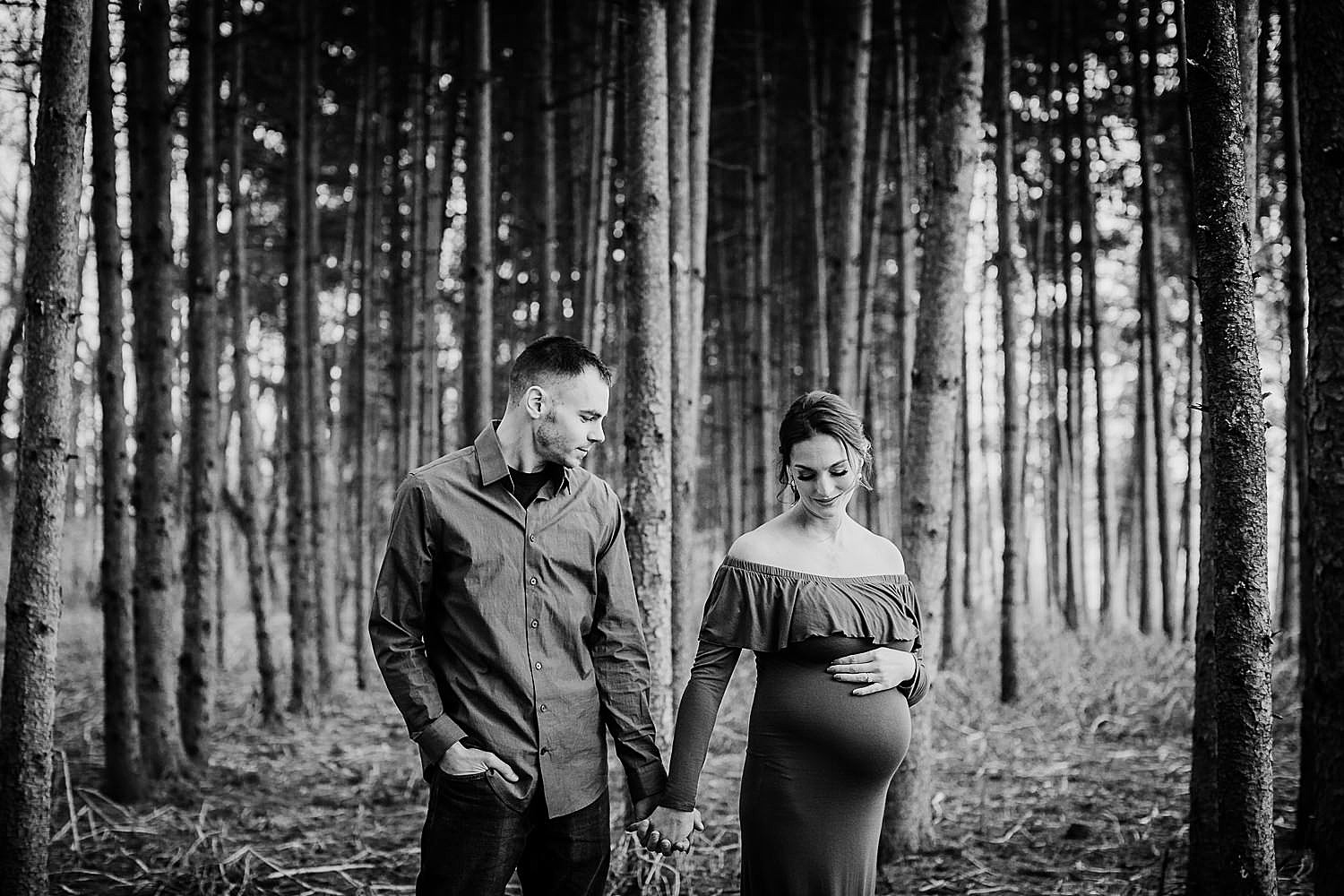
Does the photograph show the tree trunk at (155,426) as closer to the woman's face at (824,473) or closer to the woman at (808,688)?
the woman at (808,688)

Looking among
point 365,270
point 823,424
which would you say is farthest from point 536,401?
point 365,270

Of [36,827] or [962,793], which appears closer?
[36,827]

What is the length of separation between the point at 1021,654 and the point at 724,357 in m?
Result: 6.22

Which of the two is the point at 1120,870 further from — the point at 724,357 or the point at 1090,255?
the point at 724,357

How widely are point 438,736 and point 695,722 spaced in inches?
23.8

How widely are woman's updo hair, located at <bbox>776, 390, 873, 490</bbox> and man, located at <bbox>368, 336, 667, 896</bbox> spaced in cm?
48

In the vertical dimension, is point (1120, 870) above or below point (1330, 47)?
below

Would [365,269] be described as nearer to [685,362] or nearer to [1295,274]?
[685,362]

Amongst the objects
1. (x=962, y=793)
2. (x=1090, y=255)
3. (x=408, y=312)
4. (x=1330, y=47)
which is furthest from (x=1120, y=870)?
(x=408, y=312)

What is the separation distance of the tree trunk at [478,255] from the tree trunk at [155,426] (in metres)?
1.81

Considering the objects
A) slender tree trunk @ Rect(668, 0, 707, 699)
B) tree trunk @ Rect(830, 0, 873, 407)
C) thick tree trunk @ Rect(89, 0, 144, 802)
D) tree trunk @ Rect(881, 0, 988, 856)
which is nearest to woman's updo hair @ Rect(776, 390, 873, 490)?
tree trunk @ Rect(881, 0, 988, 856)

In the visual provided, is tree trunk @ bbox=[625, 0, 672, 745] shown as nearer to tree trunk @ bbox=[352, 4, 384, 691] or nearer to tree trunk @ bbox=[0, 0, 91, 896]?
tree trunk @ bbox=[0, 0, 91, 896]

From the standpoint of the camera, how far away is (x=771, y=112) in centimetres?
1021

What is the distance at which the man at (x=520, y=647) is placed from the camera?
2.35 m
